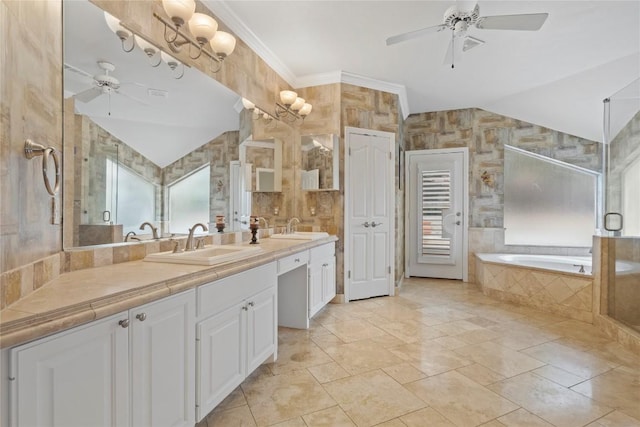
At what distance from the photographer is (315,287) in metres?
3.12

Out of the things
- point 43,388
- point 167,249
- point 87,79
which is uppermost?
point 87,79

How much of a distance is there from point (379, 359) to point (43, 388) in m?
2.01

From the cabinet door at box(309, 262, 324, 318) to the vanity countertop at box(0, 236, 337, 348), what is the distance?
1256 millimetres

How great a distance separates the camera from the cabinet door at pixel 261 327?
1.95 meters

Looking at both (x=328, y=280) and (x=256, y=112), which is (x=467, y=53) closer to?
(x=256, y=112)

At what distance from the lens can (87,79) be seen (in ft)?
5.31

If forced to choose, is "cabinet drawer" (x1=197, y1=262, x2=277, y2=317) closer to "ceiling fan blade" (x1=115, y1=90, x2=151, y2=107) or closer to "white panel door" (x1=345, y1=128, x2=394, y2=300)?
"ceiling fan blade" (x1=115, y1=90, x2=151, y2=107)

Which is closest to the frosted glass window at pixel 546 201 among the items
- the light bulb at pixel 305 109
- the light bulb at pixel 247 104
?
the light bulb at pixel 305 109

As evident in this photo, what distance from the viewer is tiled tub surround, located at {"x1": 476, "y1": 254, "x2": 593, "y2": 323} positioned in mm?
3292

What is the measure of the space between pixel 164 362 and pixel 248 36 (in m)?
2.73

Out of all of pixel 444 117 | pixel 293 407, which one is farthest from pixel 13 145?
pixel 444 117

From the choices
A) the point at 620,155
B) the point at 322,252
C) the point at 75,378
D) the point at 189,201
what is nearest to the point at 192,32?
the point at 189,201

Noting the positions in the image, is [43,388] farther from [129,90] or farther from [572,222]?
[572,222]

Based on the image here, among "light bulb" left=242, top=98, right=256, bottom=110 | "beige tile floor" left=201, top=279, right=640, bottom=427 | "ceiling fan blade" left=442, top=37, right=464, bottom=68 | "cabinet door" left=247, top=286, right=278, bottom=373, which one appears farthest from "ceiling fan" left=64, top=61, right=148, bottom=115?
"ceiling fan blade" left=442, top=37, right=464, bottom=68
